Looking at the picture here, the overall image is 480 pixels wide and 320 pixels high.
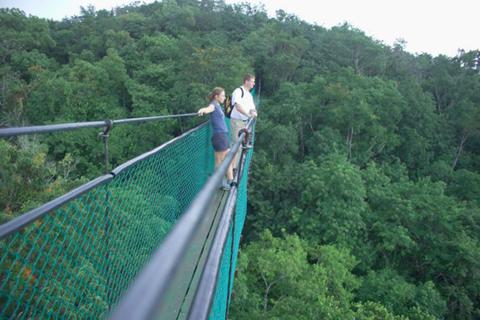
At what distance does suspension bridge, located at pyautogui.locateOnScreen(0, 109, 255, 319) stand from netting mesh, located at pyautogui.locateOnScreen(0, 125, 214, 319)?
0.01 m

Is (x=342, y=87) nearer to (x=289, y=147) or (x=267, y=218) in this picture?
(x=289, y=147)

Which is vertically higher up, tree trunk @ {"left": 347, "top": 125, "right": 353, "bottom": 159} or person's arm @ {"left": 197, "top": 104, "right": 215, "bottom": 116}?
person's arm @ {"left": 197, "top": 104, "right": 215, "bottom": 116}

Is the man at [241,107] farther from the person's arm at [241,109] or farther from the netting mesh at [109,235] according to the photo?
the netting mesh at [109,235]

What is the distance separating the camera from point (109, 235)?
185 centimetres

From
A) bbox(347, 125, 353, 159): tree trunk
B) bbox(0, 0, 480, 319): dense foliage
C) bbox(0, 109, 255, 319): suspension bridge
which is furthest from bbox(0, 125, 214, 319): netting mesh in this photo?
bbox(347, 125, 353, 159): tree trunk

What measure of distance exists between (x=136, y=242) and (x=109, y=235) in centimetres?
50

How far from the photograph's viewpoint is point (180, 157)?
109 inches

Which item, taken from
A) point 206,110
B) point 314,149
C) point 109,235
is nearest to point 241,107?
point 206,110

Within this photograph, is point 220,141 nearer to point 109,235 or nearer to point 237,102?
point 237,102

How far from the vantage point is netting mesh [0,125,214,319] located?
1683 millimetres

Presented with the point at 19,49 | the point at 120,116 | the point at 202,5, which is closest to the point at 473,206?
the point at 120,116

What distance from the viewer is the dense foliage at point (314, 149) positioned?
36.7 feet

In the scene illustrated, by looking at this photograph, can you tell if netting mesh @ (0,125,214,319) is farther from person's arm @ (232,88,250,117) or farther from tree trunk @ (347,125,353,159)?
tree trunk @ (347,125,353,159)

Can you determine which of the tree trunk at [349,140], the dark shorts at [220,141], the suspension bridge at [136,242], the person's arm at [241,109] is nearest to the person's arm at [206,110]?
the suspension bridge at [136,242]
